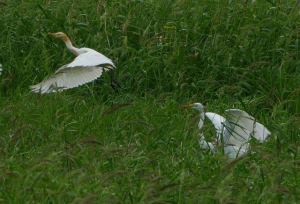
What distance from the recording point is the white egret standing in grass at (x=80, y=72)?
6984 millimetres

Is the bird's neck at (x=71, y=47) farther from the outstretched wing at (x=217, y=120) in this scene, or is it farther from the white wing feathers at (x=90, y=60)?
the outstretched wing at (x=217, y=120)

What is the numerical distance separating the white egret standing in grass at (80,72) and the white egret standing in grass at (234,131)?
1084 mm

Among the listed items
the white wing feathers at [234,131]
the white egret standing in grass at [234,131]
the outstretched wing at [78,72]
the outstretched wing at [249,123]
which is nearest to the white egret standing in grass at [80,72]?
the outstretched wing at [78,72]

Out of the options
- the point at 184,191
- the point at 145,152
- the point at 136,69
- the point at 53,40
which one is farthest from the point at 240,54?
the point at 184,191

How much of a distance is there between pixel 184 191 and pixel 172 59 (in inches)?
128

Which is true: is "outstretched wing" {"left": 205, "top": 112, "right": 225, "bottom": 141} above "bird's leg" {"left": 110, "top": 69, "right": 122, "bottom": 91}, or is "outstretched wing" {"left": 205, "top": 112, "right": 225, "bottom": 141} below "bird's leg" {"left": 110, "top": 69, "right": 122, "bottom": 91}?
above

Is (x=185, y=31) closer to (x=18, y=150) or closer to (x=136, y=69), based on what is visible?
(x=136, y=69)

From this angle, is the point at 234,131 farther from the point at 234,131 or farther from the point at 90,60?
the point at 90,60

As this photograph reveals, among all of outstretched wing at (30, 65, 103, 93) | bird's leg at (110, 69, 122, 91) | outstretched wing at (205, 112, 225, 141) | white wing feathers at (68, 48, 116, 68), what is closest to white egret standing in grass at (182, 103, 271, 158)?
outstretched wing at (205, 112, 225, 141)

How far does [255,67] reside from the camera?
7.34m

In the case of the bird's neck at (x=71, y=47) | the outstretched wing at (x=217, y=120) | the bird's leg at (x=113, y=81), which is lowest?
the bird's leg at (x=113, y=81)

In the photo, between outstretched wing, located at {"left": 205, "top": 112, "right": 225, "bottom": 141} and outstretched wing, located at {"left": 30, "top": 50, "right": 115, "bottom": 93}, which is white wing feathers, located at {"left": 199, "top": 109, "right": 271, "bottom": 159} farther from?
outstretched wing, located at {"left": 30, "top": 50, "right": 115, "bottom": 93}

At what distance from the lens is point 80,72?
7.36 meters

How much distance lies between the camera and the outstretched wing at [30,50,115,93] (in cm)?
698
